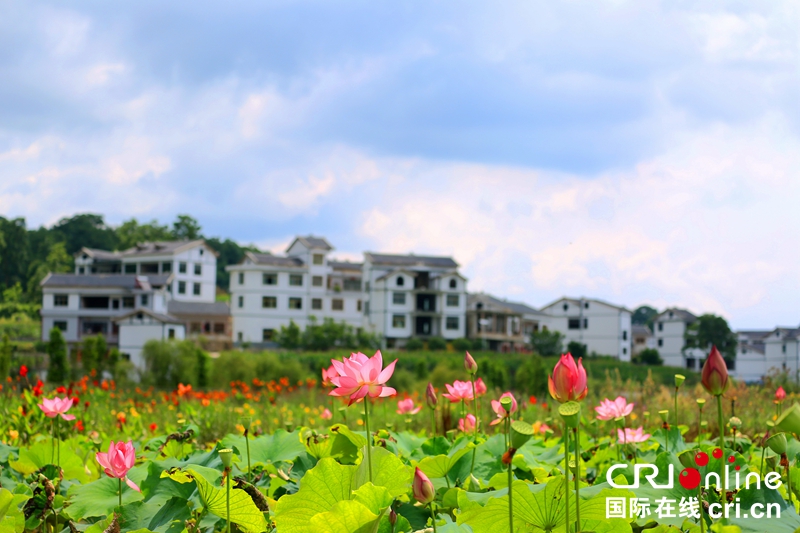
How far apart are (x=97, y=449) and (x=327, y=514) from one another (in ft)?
8.04

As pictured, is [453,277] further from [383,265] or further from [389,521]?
[389,521]

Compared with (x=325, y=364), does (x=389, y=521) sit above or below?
above

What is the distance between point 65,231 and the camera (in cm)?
6812

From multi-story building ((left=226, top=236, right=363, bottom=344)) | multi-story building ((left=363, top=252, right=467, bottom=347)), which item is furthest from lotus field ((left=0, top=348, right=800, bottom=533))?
multi-story building ((left=363, top=252, right=467, bottom=347))

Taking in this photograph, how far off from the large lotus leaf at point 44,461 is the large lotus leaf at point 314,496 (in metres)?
1.68

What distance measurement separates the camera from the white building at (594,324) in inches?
2120

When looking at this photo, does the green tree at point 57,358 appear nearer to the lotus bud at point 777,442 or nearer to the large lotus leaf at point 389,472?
the large lotus leaf at point 389,472

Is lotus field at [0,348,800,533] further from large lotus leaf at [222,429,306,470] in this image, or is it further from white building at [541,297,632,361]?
white building at [541,297,632,361]

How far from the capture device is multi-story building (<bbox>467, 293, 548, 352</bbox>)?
50.2m

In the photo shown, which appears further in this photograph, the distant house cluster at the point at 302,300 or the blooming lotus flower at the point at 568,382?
the distant house cluster at the point at 302,300

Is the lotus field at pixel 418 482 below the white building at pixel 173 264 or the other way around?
below

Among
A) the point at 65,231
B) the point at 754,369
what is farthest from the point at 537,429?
the point at 65,231

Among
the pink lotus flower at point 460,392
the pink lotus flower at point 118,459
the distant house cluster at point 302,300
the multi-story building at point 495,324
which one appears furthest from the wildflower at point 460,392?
the multi-story building at point 495,324

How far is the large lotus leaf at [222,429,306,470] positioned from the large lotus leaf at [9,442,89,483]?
655mm
